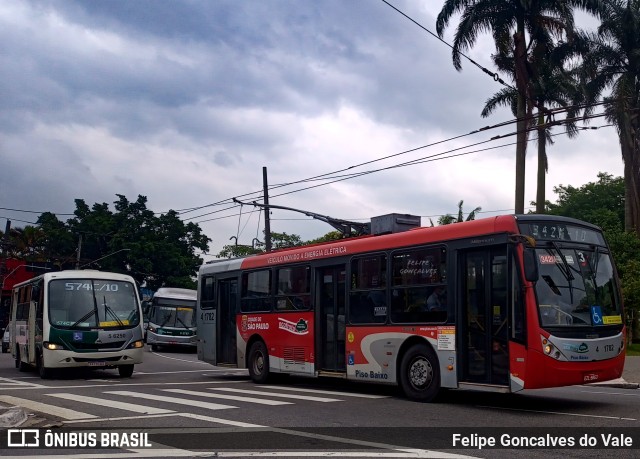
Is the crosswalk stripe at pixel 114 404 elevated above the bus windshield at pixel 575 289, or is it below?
below

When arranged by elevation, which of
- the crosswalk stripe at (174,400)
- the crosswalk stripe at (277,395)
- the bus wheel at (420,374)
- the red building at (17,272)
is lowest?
the crosswalk stripe at (277,395)

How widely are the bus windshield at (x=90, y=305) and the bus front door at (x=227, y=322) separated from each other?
7.63 ft

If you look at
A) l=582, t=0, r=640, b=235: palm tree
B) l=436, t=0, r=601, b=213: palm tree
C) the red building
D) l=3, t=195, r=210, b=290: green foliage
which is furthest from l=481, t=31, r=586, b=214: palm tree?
the red building

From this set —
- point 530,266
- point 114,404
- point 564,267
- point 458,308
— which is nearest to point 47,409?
point 114,404

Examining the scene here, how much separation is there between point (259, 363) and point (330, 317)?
333 cm

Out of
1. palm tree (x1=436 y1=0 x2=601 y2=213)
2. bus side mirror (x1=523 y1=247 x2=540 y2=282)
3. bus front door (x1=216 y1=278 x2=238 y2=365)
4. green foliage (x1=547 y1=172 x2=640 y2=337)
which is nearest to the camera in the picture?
bus side mirror (x1=523 y1=247 x2=540 y2=282)

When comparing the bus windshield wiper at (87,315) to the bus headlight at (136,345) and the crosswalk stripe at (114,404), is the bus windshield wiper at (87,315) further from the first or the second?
the crosswalk stripe at (114,404)

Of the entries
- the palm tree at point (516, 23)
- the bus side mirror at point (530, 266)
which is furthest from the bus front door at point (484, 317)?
the palm tree at point (516, 23)

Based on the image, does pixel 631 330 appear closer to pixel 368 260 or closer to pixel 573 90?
pixel 573 90

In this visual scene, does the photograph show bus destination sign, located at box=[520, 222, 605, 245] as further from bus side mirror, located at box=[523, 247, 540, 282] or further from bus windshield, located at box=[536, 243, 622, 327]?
bus side mirror, located at box=[523, 247, 540, 282]

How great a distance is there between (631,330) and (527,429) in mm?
33701

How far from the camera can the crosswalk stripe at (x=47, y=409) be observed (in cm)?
1161

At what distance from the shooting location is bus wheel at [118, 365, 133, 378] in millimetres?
21378

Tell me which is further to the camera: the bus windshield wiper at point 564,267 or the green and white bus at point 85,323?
the green and white bus at point 85,323
